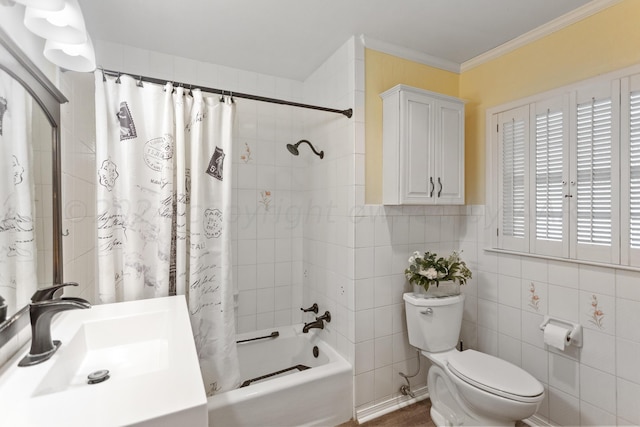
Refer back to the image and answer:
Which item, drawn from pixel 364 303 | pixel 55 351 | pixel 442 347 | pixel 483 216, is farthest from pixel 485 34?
pixel 55 351

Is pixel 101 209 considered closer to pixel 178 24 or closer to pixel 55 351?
pixel 55 351

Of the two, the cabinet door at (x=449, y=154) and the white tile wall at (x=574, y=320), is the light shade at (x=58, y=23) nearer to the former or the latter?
the cabinet door at (x=449, y=154)

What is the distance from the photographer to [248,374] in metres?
2.27

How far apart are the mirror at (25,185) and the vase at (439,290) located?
1949mm

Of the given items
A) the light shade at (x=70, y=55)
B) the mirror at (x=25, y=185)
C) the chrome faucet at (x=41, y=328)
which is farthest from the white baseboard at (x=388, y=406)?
the light shade at (x=70, y=55)

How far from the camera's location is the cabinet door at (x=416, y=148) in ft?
6.15

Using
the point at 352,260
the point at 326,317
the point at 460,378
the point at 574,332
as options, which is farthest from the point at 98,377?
the point at 574,332

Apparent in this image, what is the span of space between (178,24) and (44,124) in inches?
40.6

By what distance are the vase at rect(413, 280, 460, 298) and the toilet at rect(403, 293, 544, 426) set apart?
5cm

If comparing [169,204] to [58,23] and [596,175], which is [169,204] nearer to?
[58,23]

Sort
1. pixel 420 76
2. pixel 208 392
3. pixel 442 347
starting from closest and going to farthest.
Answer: pixel 208 392, pixel 442 347, pixel 420 76

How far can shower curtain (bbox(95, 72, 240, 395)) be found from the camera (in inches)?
60.1

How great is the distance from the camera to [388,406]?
6.61 ft

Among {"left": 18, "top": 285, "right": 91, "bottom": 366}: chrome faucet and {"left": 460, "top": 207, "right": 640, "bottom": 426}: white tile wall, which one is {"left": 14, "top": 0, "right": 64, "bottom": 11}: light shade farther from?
{"left": 460, "top": 207, "right": 640, "bottom": 426}: white tile wall
